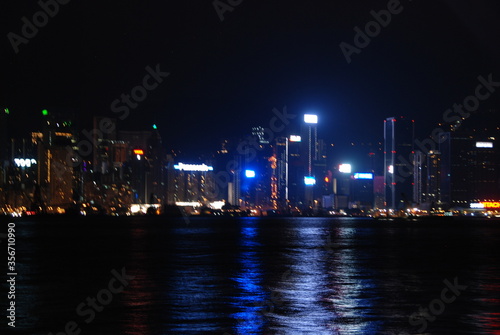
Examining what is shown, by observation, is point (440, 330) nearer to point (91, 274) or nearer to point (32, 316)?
point (32, 316)

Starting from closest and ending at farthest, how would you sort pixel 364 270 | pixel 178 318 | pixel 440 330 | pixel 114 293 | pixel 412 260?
pixel 440 330 < pixel 178 318 < pixel 114 293 < pixel 364 270 < pixel 412 260

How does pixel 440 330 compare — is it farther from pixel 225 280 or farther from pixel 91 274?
pixel 91 274

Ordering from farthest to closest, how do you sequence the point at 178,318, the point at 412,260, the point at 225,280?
the point at 412,260 < the point at 225,280 < the point at 178,318

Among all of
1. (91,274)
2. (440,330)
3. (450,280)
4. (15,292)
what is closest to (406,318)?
(440,330)

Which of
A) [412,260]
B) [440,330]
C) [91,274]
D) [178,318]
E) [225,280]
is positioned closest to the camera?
[440,330]

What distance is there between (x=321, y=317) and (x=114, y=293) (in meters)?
10.3

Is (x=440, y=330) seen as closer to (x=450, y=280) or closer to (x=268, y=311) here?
(x=268, y=311)

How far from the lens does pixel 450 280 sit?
122 ft

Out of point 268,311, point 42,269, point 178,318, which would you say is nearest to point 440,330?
point 268,311

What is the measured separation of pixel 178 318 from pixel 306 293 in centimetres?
842

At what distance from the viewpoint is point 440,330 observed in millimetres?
21016

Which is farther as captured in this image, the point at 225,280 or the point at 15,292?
the point at 225,280

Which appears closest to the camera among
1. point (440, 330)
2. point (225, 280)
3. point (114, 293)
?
point (440, 330)

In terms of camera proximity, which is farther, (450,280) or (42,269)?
(42,269)
